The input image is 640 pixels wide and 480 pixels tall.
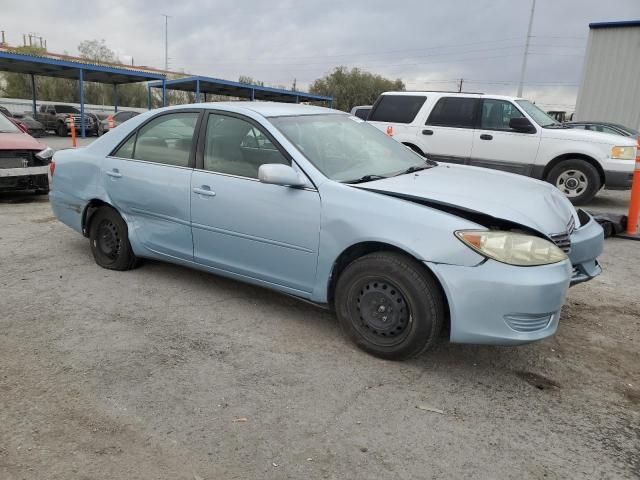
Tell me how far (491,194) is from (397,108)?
6.59m

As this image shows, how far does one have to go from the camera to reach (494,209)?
3.03 metres

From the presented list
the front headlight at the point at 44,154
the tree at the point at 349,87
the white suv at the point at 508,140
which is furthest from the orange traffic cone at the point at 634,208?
the tree at the point at 349,87

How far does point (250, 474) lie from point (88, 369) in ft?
4.50

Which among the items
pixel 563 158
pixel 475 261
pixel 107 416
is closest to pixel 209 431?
pixel 107 416

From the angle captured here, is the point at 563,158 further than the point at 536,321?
Yes

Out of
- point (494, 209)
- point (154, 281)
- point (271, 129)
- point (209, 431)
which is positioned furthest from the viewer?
point (154, 281)

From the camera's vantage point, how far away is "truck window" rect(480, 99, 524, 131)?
8.70m

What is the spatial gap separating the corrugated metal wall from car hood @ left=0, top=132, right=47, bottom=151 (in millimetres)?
18107

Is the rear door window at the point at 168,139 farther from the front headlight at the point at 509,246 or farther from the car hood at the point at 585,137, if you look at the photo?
the car hood at the point at 585,137

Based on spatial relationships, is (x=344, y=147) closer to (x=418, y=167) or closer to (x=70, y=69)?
(x=418, y=167)

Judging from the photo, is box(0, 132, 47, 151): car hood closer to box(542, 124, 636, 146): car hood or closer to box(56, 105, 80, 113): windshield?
box(542, 124, 636, 146): car hood

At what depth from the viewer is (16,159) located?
7.57 metres

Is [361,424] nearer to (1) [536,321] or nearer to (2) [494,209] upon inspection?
(1) [536,321]

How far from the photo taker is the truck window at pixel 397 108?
939 cm
